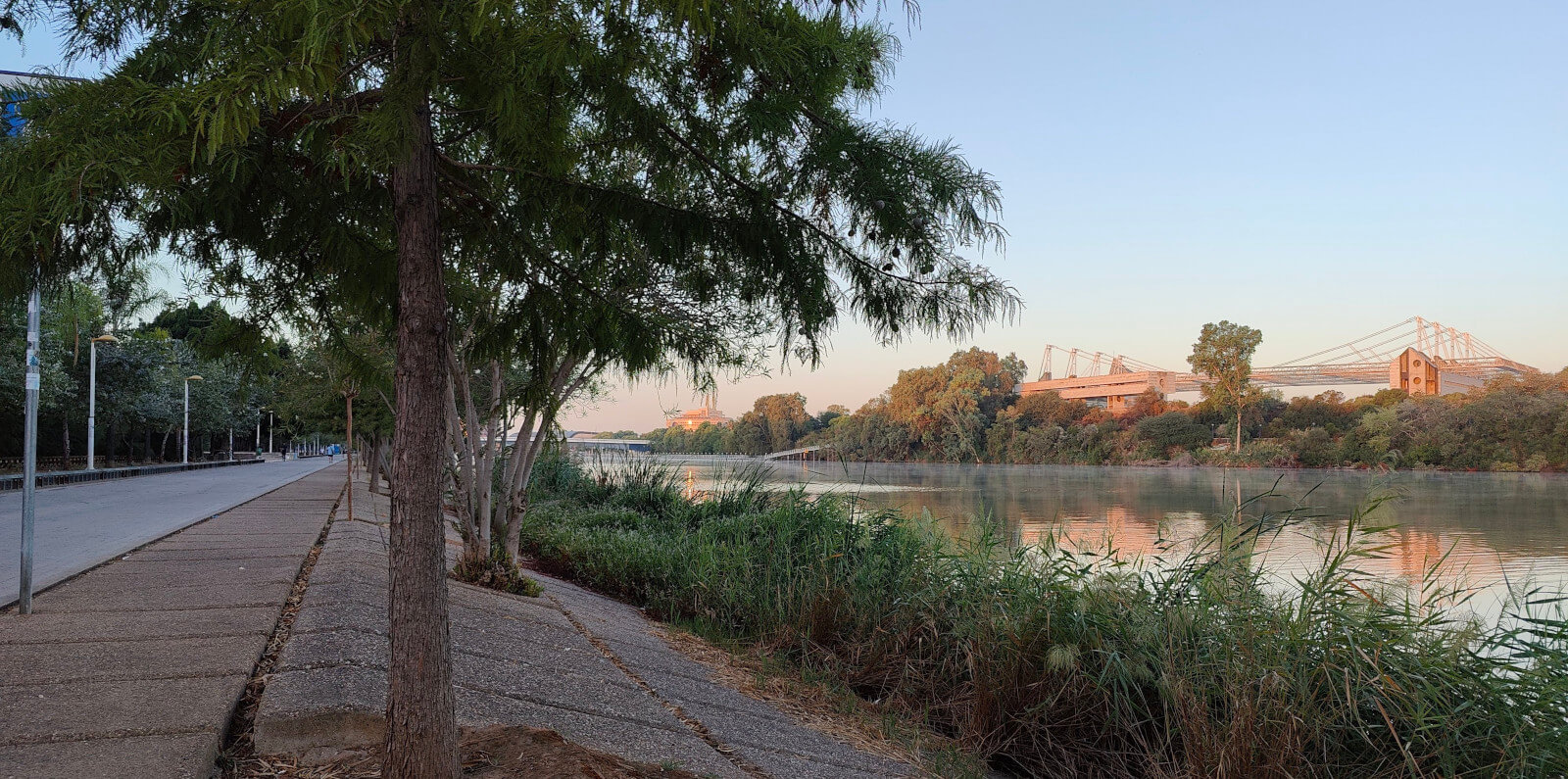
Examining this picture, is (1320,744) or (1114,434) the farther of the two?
(1114,434)

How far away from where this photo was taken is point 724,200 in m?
3.38

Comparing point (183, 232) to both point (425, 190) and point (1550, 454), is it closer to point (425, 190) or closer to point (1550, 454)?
point (425, 190)

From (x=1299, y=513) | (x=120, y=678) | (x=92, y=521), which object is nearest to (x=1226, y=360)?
(x=1299, y=513)

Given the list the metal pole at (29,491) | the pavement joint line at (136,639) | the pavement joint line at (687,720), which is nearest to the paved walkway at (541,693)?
the pavement joint line at (687,720)

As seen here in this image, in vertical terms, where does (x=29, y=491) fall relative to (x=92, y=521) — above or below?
above

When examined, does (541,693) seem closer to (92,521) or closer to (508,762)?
(508,762)

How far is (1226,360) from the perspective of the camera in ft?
206

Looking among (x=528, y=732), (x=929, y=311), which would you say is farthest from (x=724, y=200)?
(x=528, y=732)

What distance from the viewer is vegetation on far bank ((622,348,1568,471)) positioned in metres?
37.8

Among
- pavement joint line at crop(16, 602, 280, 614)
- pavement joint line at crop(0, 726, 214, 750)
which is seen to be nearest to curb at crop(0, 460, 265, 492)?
pavement joint line at crop(16, 602, 280, 614)

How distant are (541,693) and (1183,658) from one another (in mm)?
3434

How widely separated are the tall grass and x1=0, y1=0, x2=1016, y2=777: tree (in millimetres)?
2895

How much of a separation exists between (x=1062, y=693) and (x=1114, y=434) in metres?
62.5

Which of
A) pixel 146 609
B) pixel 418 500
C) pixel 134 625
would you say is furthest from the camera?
pixel 146 609
